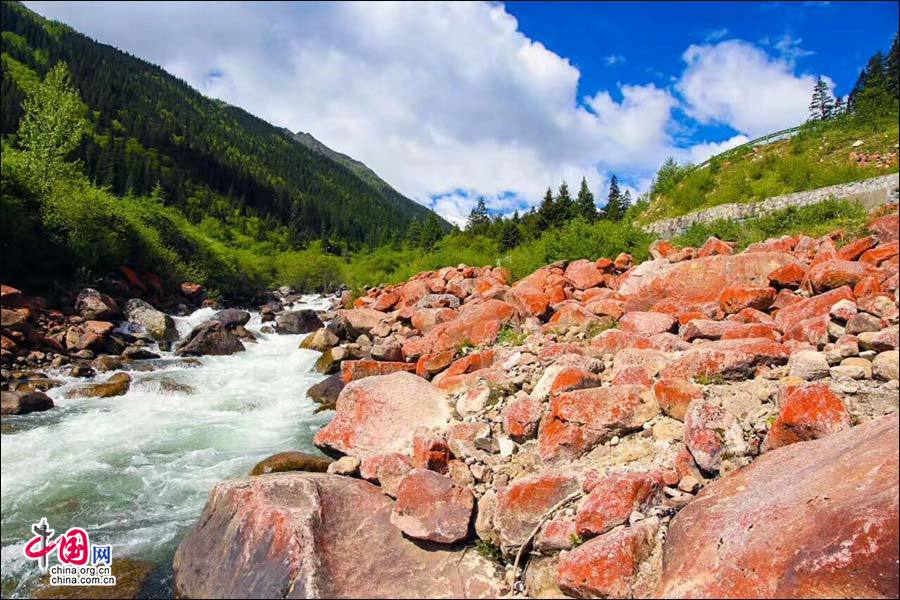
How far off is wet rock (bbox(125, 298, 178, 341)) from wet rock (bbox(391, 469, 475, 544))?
63.8 feet

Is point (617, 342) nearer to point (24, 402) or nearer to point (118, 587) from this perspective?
point (118, 587)

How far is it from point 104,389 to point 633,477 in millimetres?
13913

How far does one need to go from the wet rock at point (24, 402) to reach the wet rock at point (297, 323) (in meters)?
15.4

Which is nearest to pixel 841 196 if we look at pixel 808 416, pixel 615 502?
pixel 808 416

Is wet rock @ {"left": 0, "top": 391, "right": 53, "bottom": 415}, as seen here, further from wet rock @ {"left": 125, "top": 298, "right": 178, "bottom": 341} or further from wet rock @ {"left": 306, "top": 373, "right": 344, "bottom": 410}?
wet rock @ {"left": 125, "top": 298, "right": 178, "bottom": 341}

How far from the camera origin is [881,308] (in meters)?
4.32

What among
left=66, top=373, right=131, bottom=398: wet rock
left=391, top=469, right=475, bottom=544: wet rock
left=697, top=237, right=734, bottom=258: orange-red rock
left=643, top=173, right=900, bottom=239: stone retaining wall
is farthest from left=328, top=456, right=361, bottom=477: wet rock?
left=697, top=237, right=734, bottom=258: orange-red rock

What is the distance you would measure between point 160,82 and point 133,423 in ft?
639

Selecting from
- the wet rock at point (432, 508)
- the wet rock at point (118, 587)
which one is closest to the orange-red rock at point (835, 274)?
the wet rock at point (432, 508)

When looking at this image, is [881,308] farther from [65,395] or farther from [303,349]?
[303,349]

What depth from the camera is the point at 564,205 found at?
5203 cm

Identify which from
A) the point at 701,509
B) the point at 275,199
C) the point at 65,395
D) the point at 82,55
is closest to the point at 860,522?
the point at 701,509

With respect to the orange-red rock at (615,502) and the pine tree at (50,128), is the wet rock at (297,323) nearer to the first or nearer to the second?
the pine tree at (50,128)

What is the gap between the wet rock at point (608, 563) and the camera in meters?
4.07
